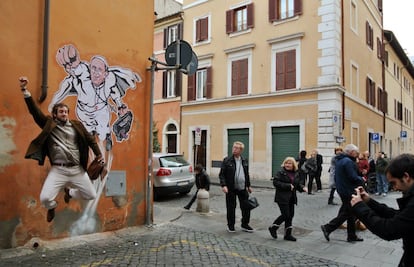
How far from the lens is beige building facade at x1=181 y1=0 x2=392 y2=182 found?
1786 centimetres

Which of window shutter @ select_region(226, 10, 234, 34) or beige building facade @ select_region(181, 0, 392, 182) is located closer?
beige building facade @ select_region(181, 0, 392, 182)

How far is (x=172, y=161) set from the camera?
12.2 m

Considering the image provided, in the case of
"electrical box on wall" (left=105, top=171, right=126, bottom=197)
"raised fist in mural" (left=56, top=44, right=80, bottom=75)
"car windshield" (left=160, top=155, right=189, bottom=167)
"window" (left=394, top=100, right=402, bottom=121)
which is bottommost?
"electrical box on wall" (left=105, top=171, right=126, bottom=197)

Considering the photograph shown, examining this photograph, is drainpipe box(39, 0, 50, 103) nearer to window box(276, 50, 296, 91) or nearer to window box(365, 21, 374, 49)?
window box(276, 50, 296, 91)

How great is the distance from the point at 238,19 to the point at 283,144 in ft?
25.5

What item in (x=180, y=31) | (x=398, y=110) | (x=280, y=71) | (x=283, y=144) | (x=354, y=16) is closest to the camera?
(x=283, y=144)

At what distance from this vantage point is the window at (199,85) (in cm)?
2270

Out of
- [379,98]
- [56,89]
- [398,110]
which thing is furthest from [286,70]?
[398,110]

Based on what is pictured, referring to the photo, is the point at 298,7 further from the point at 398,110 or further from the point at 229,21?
the point at 398,110

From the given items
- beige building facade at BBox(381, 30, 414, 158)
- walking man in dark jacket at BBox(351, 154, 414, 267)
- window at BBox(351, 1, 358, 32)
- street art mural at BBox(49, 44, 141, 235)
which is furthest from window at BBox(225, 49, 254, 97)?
walking man in dark jacket at BBox(351, 154, 414, 267)

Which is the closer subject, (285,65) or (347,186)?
(347,186)

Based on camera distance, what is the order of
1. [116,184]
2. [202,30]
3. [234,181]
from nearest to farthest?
[116,184], [234,181], [202,30]

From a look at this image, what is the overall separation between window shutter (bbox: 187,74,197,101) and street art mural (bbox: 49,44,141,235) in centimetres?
1610

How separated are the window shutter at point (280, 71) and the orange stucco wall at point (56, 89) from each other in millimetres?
12520
